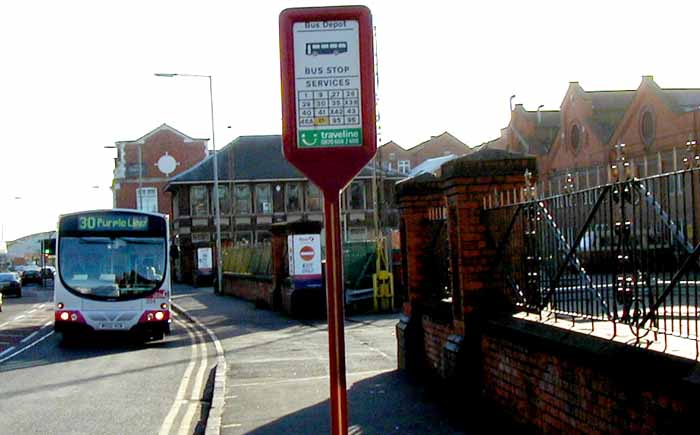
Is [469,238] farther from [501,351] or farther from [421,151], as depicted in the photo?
[421,151]

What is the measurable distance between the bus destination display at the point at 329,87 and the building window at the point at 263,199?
65.7 meters

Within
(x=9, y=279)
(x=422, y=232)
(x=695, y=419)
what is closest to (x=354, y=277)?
(x=422, y=232)

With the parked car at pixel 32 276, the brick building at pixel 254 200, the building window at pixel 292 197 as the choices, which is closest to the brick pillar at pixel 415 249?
the brick building at pixel 254 200

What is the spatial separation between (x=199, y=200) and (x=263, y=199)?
4.61 meters

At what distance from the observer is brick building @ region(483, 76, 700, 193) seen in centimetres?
5044

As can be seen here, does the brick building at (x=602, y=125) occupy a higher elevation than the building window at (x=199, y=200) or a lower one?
higher

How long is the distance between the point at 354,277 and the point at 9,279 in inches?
1286

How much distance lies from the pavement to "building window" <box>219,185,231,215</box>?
46372mm

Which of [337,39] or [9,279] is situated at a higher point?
[337,39]

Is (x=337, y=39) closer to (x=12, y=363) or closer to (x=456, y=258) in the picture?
(x=456, y=258)

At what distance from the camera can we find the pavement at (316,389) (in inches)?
389

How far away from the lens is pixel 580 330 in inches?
294

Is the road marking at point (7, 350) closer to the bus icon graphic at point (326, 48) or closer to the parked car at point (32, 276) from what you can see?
the bus icon graphic at point (326, 48)

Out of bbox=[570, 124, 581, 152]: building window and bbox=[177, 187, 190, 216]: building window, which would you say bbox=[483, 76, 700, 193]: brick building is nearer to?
bbox=[570, 124, 581, 152]: building window
